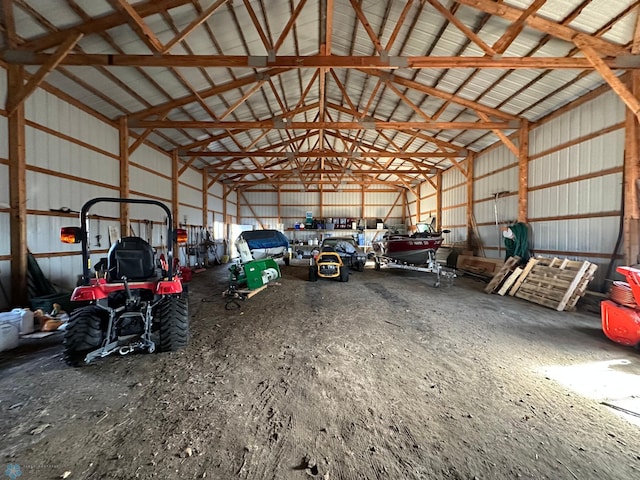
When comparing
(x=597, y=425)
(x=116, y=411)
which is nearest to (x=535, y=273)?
(x=597, y=425)

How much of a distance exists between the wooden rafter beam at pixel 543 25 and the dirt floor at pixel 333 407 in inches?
221

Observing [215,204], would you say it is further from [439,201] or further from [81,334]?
[81,334]

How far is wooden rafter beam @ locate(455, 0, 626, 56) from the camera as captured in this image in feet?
17.4

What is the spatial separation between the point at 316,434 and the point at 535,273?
25.0 ft

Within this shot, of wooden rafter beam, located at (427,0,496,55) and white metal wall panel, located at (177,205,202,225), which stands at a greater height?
wooden rafter beam, located at (427,0,496,55)

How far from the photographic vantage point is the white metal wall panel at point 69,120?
6180mm

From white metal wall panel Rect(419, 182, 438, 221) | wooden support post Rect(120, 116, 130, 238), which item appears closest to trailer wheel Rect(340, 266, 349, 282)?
wooden support post Rect(120, 116, 130, 238)

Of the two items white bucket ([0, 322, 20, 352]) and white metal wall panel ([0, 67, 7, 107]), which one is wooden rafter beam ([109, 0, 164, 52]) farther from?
white bucket ([0, 322, 20, 352])

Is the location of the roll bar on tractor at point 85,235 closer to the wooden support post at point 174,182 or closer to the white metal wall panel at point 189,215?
the wooden support post at point 174,182

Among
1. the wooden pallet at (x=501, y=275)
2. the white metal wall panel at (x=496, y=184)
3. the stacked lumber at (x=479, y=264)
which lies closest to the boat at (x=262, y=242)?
the wooden pallet at (x=501, y=275)

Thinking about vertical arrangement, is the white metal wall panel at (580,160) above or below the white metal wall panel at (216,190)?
below

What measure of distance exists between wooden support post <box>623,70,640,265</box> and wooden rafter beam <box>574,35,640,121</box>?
1.39 ft

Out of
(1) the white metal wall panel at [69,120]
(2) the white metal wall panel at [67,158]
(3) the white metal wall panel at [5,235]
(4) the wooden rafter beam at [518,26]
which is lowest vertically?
(3) the white metal wall panel at [5,235]

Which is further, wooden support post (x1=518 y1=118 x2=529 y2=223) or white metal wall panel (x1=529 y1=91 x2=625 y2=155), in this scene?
wooden support post (x1=518 y1=118 x2=529 y2=223)
